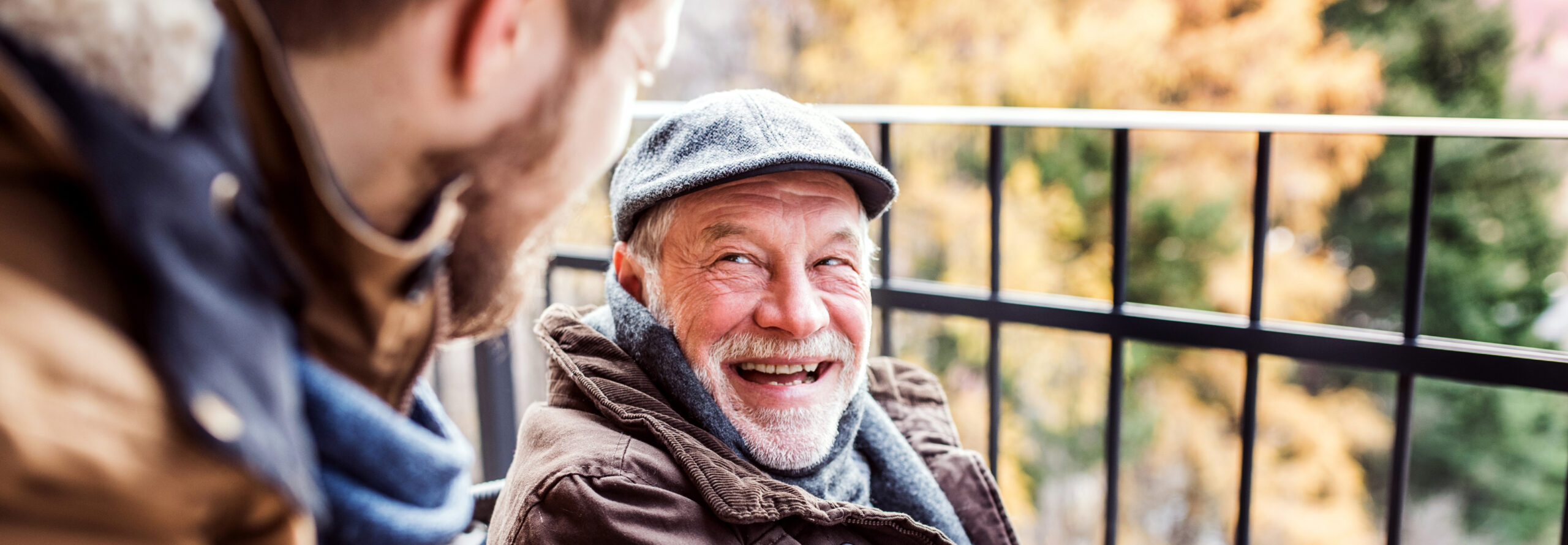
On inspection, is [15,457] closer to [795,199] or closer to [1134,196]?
[795,199]

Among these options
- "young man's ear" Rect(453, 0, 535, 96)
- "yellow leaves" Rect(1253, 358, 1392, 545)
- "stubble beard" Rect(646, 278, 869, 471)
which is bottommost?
"yellow leaves" Rect(1253, 358, 1392, 545)

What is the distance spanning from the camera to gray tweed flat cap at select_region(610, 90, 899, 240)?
156 centimetres

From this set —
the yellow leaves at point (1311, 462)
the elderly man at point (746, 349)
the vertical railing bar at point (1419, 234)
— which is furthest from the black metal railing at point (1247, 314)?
the yellow leaves at point (1311, 462)

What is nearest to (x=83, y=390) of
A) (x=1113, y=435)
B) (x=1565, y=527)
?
(x=1113, y=435)

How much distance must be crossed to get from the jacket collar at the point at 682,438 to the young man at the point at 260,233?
65 cm

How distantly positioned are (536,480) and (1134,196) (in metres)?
7.96

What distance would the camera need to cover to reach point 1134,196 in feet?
27.9

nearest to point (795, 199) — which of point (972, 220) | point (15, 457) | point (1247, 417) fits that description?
point (1247, 417)

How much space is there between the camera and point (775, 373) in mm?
1696

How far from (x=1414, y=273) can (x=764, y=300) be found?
114 centimetres

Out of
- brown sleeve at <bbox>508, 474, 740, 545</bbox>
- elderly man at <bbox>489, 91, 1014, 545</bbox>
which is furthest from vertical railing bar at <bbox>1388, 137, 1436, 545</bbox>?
brown sleeve at <bbox>508, 474, 740, 545</bbox>

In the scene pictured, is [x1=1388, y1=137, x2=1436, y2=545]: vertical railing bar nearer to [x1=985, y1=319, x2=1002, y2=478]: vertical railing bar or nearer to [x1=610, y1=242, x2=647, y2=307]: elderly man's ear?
[x1=985, y1=319, x2=1002, y2=478]: vertical railing bar

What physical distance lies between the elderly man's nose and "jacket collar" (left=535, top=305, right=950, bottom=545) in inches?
8.6

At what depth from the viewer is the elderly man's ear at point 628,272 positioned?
5.78ft
